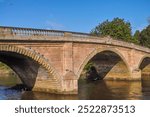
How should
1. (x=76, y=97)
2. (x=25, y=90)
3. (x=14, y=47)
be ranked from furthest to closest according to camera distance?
(x=25, y=90) < (x=76, y=97) < (x=14, y=47)

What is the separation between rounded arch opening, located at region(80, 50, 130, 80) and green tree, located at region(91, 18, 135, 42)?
16.3 meters

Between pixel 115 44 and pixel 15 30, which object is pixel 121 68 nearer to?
pixel 115 44

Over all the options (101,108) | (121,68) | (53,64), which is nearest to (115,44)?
(121,68)

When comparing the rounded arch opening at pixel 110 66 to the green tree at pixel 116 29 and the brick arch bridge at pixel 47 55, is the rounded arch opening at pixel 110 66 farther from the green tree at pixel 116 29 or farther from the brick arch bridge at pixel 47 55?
the green tree at pixel 116 29

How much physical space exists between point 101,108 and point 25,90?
90.9 ft

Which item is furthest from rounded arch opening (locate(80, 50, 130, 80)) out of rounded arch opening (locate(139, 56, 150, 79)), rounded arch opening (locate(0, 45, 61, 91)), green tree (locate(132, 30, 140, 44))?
green tree (locate(132, 30, 140, 44))

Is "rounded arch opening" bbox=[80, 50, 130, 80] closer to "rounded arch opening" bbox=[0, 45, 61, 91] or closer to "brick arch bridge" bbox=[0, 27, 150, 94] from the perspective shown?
"brick arch bridge" bbox=[0, 27, 150, 94]

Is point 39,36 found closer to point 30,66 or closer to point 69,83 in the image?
point 30,66

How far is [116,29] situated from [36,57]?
46.7 m

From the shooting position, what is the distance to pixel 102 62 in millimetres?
57969

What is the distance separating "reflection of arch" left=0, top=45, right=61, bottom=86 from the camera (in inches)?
1188

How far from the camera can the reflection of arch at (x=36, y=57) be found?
3017 centimetres

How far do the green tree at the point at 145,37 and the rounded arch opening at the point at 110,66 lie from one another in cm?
3259

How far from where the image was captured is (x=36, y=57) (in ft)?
108
